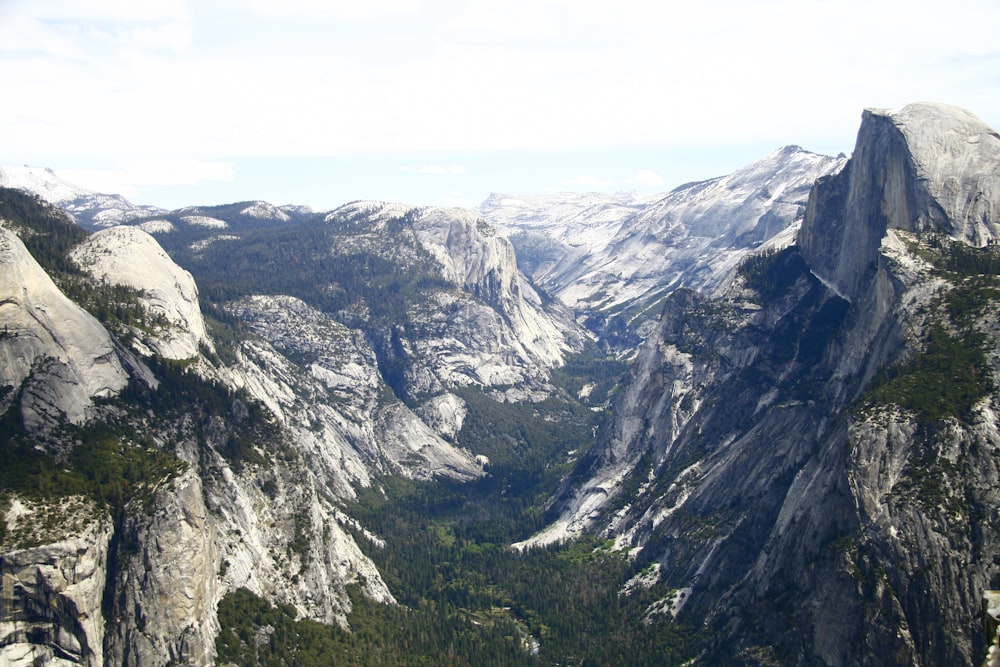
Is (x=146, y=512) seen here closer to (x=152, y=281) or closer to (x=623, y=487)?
(x=152, y=281)

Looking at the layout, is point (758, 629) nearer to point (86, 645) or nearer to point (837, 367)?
point (837, 367)

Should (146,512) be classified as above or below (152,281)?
below

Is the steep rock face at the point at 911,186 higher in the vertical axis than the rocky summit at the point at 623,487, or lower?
higher

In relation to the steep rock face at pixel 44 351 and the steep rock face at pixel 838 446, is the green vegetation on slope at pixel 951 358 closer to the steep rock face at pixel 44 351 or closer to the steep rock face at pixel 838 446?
the steep rock face at pixel 838 446

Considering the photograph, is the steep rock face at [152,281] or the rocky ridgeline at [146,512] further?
the steep rock face at [152,281]

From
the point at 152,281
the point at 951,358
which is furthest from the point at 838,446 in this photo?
the point at 152,281

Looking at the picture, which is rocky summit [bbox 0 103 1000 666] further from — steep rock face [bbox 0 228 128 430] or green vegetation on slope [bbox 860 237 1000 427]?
green vegetation on slope [bbox 860 237 1000 427]

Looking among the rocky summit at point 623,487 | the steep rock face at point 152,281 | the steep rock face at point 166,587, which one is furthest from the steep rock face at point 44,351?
the steep rock face at point 166,587

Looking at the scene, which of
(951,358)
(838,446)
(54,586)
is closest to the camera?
(54,586)
